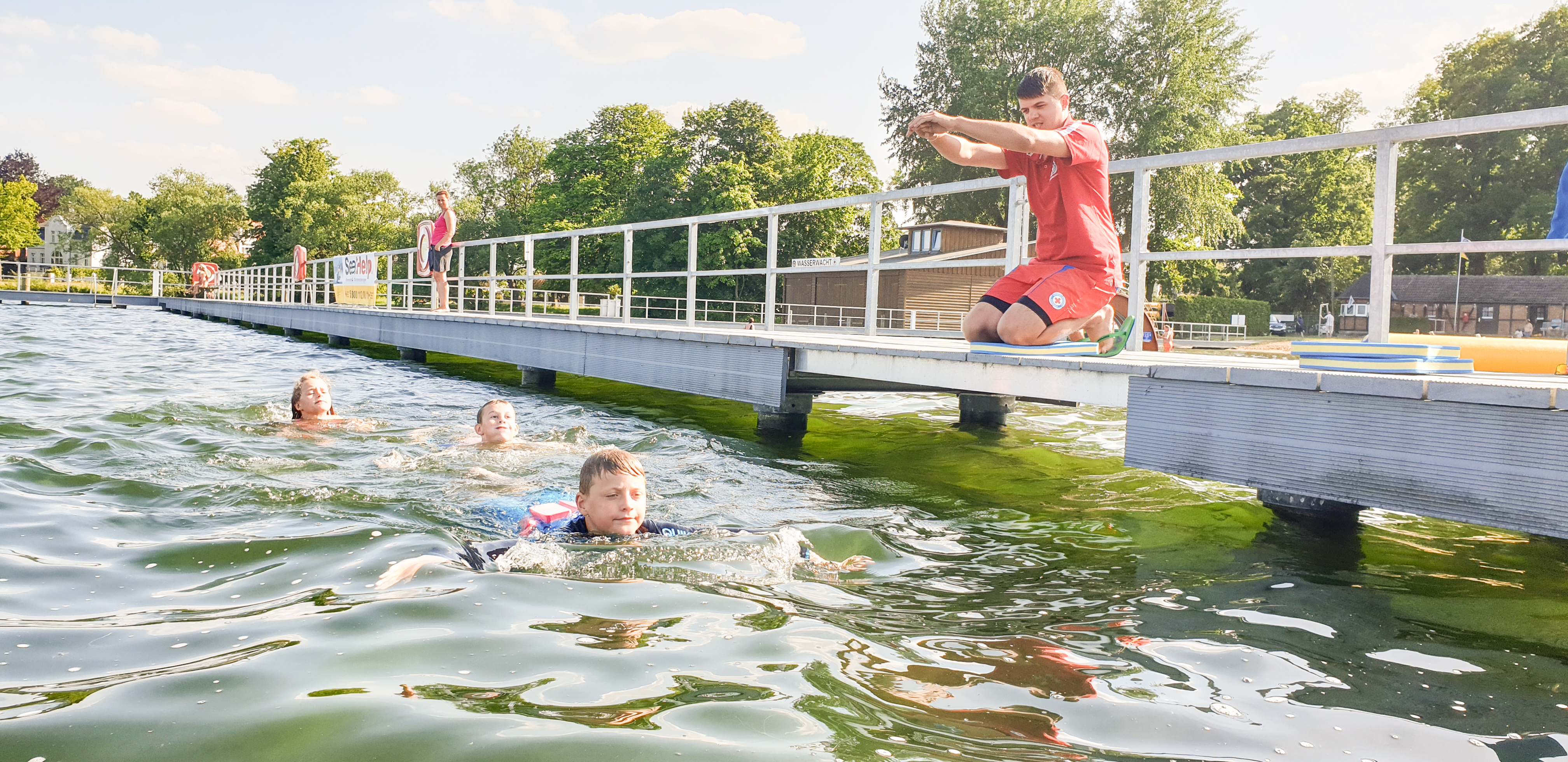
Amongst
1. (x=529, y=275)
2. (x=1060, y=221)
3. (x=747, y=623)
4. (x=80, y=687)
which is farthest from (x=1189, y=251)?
(x=529, y=275)

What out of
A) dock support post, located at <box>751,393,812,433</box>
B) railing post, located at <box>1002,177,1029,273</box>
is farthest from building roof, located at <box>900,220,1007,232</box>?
railing post, located at <box>1002,177,1029,273</box>

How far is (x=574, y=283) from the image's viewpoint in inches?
442

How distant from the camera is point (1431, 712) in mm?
2316

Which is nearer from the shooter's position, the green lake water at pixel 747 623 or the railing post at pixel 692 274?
the green lake water at pixel 747 623

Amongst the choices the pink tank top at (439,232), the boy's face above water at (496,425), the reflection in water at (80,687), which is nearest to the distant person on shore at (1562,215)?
the reflection in water at (80,687)

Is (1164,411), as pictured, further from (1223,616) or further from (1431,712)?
(1431,712)

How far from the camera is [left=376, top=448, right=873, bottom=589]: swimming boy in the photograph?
3.59 meters

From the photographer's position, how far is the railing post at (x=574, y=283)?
1079cm

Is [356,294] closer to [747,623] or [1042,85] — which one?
[1042,85]

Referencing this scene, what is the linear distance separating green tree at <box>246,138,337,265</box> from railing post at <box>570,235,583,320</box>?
190 ft

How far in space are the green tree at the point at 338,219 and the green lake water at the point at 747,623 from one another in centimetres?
6031

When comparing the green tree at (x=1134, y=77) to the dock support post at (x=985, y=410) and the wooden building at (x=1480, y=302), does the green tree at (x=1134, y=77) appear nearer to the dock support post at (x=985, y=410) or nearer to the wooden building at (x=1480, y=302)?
the wooden building at (x=1480, y=302)

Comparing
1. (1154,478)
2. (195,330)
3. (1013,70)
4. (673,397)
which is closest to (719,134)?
(1013,70)

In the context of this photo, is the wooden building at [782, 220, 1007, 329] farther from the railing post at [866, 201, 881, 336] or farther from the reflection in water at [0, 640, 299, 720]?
the reflection in water at [0, 640, 299, 720]
